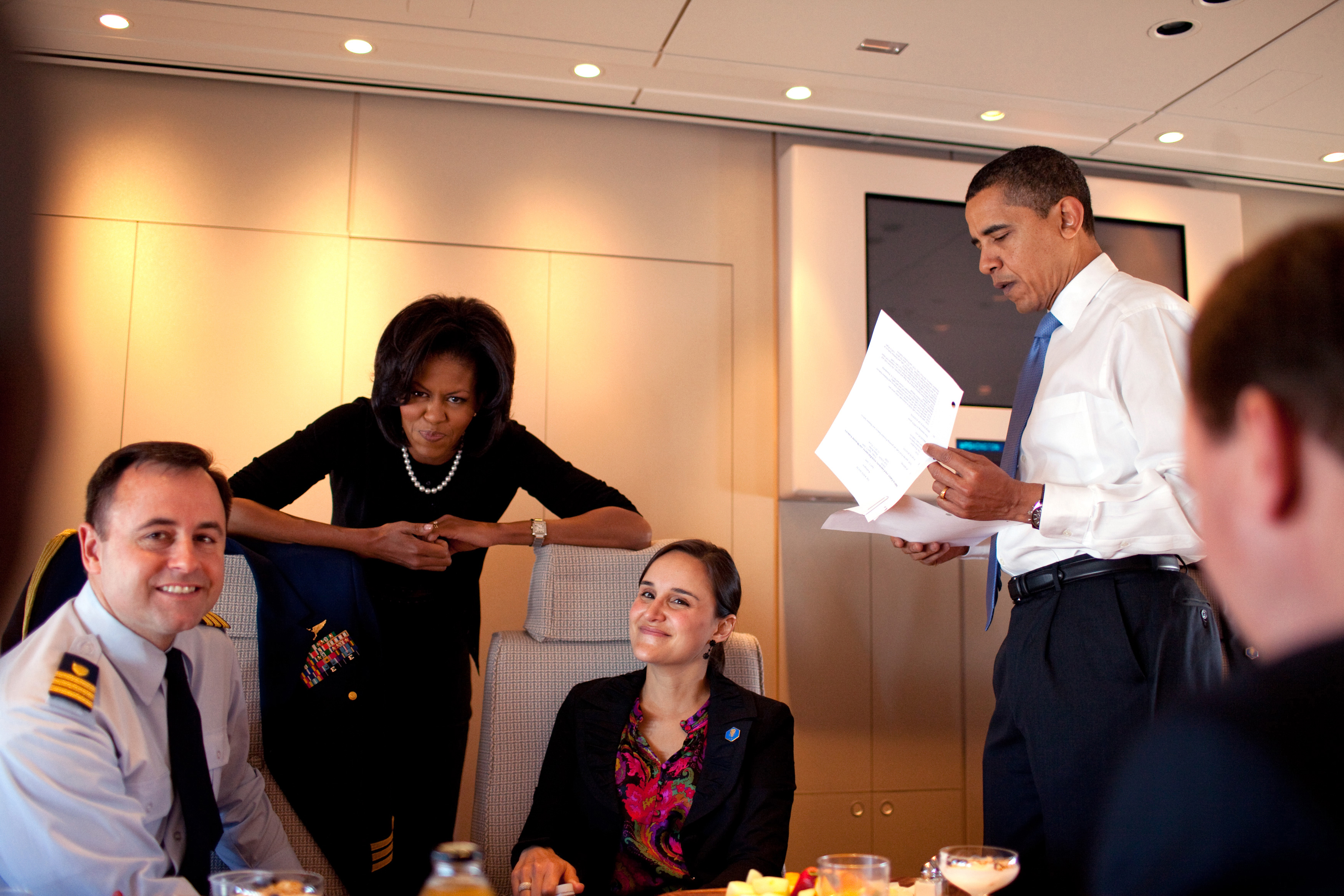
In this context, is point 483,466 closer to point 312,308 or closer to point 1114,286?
point 312,308

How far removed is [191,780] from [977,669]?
2.97m

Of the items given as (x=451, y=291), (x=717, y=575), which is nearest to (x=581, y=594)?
(x=717, y=575)

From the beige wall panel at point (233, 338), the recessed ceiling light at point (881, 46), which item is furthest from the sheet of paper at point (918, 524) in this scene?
the beige wall panel at point (233, 338)

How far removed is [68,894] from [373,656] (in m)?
0.83

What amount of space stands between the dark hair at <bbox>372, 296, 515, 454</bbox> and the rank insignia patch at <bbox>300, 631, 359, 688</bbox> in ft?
1.67

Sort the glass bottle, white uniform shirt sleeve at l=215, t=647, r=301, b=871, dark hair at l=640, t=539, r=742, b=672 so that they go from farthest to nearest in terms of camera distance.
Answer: dark hair at l=640, t=539, r=742, b=672
white uniform shirt sleeve at l=215, t=647, r=301, b=871
the glass bottle

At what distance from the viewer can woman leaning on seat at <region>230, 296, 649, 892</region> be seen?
2.29 metres

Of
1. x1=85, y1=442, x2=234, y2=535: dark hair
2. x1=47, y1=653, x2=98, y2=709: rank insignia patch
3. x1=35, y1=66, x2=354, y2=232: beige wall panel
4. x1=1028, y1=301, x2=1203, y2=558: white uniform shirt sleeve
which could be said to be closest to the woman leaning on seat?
x1=85, y1=442, x2=234, y2=535: dark hair

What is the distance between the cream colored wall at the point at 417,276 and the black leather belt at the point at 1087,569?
1781 mm

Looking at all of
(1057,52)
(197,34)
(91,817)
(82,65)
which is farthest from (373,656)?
(1057,52)

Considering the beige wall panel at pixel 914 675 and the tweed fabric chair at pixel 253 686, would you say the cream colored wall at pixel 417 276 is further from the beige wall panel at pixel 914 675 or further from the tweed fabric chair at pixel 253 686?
the tweed fabric chair at pixel 253 686

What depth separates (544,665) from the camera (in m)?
2.34

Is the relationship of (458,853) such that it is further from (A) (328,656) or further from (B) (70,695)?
(A) (328,656)

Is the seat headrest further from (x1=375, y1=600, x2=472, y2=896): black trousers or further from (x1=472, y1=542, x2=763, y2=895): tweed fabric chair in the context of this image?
(x1=375, y1=600, x2=472, y2=896): black trousers
